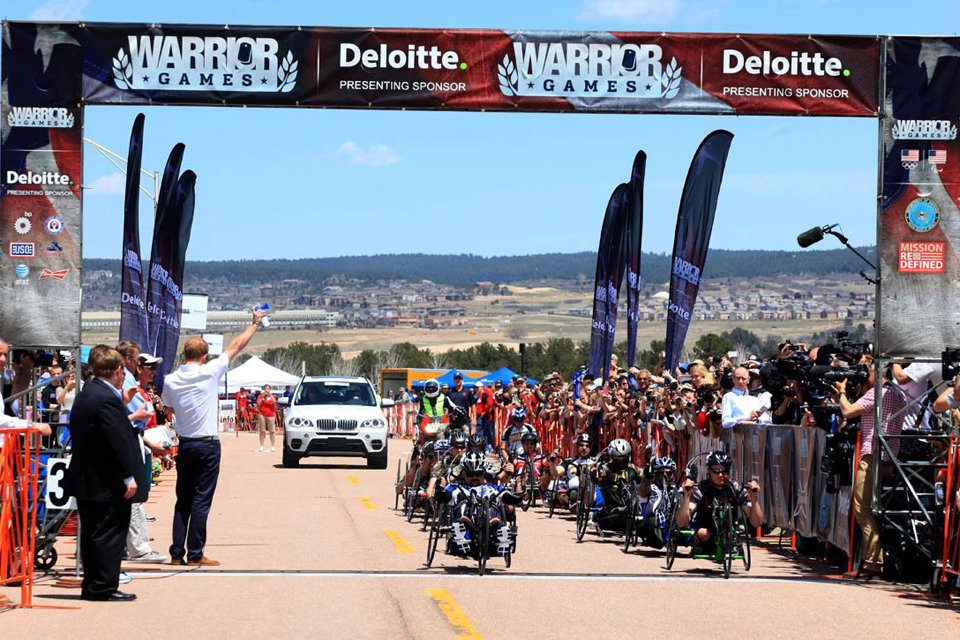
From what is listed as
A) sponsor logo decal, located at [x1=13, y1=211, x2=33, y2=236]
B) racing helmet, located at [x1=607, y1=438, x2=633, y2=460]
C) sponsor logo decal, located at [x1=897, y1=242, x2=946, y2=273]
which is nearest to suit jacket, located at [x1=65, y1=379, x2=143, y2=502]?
sponsor logo decal, located at [x1=13, y1=211, x2=33, y2=236]

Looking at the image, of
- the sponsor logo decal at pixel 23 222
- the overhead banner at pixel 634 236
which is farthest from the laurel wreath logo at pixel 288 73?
the overhead banner at pixel 634 236

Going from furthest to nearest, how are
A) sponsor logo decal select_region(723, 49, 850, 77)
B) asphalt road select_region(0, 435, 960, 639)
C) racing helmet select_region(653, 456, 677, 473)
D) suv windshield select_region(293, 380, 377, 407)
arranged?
suv windshield select_region(293, 380, 377, 407) < racing helmet select_region(653, 456, 677, 473) < sponsor logo decal select_region(723, 49, 850, 77) < asphalt road select_region(0, 435, 960, 639)

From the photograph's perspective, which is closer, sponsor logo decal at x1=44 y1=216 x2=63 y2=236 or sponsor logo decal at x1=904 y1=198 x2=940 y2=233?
sponsor logo decal at x1=44 y1=216 x2=63 y2=236

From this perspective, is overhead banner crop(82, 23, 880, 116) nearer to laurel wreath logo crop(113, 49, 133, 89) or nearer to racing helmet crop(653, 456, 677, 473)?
laurel wreath logo crop(113, 49, 133, 89)

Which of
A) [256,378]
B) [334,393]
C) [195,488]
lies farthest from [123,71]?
[256,378]

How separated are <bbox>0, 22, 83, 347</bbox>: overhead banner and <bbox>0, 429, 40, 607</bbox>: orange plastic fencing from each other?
202 centimetres

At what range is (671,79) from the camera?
567 inches

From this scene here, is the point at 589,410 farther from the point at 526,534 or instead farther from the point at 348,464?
the point at 348,464

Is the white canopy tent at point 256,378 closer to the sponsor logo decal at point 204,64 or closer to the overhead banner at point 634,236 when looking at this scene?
the overhead banner at point 634,236

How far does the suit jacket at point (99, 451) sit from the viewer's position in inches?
447

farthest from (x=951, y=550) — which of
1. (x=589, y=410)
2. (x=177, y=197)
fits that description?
(x=177, y=197)

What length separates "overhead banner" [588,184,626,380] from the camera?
28.5 meters

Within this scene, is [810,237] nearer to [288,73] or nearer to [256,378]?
[288,73]

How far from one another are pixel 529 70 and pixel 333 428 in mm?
17400
